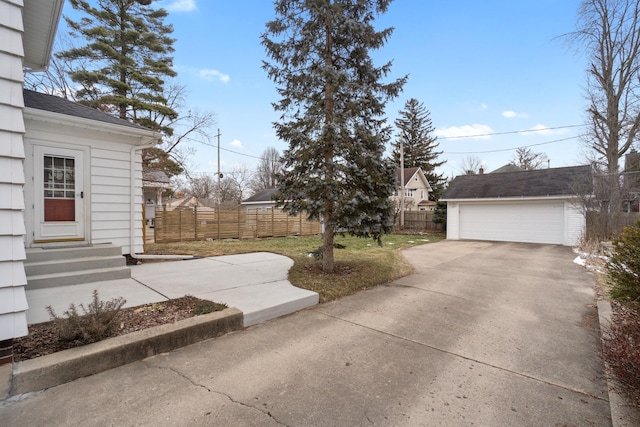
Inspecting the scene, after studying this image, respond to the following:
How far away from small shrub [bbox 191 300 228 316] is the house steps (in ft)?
8.41

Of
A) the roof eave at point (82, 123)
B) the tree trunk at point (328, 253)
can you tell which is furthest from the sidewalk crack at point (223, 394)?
the roof eave at point (82, 123)

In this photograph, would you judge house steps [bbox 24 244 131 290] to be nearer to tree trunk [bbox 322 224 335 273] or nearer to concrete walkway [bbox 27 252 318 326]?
concrete walkway [bbox 27 252 318 326]

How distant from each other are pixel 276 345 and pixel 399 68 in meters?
5.73

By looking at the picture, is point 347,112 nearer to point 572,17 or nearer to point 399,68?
point 399,68

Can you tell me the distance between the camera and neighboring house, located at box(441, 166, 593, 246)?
13.0 m

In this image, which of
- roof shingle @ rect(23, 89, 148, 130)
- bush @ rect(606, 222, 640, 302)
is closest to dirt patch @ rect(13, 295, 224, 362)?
roof shingle @ rect(23, 89, 148, 130)

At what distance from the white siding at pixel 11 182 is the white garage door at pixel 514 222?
55.8 feet

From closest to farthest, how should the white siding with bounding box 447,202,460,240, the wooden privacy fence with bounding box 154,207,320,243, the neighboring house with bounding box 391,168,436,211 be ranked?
the wooden privacy fence with bounding box 154,207,320,243, the white siding with bounding box 447,202,460,240, the neighboring house with bounding box 391,168,436,211

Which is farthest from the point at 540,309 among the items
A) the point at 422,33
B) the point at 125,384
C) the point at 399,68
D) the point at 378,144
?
the point at 422,33

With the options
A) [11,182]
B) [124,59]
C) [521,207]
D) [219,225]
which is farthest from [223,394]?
[124,59]

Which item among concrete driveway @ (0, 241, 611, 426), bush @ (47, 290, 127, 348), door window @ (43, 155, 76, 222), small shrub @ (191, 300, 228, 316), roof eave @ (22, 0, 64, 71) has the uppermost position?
roof eave @ (22, 0, 64, 71)

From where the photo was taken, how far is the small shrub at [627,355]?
83.8 inches

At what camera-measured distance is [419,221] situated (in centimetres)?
2000

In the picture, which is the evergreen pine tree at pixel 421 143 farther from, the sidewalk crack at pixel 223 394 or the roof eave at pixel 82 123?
the sidewalk crack at pixel 223 394
